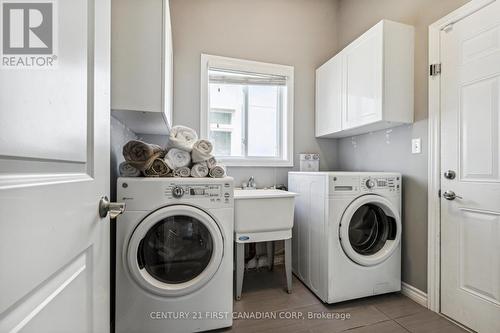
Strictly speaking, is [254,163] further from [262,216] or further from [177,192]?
[177,192]

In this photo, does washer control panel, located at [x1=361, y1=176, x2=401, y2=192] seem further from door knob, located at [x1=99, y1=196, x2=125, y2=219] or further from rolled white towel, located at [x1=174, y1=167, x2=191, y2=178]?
door knob, located at [x1=99, y1=196, x2=125, y2=219]

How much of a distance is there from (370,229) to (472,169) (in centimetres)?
78

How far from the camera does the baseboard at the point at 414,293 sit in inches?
66.6

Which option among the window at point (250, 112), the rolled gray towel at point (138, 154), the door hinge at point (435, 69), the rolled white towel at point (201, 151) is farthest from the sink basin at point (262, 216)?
the door hinge at point (435, 69)

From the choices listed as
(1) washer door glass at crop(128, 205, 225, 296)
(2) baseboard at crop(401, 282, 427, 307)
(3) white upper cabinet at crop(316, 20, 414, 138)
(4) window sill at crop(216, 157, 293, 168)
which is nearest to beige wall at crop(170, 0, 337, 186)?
(4) window sill at crop(216, 157, 293, 168)

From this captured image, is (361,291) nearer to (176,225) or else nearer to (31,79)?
(176,225)

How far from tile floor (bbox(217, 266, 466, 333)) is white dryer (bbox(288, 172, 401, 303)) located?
0.24 feet

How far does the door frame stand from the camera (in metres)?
1.60

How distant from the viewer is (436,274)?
1.61 meters

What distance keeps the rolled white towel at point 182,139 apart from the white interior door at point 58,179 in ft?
2.40

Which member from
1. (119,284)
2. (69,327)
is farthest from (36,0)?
(119,284)

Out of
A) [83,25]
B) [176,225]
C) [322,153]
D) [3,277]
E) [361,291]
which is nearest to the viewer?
[3,277]

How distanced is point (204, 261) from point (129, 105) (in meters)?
0.99
